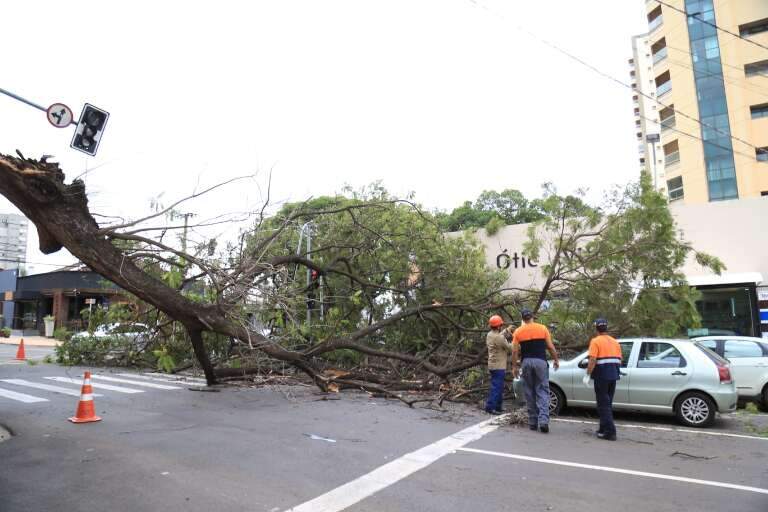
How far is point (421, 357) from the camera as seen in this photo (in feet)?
37.4

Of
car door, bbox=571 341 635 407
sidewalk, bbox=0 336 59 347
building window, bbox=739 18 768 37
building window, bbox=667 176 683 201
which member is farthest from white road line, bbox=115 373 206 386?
building window, bbox=739 18 768 37

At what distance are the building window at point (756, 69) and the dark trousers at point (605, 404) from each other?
3798cm

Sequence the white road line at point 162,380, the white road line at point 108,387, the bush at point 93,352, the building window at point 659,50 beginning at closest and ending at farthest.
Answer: the white road line at point 108,387, the white road line at point 162,380, the bush at point 93,352, the building window at point 659,50

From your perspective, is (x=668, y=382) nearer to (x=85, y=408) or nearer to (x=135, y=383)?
(x=85, y=408)

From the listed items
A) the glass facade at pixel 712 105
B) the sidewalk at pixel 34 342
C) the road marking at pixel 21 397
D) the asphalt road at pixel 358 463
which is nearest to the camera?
the asphalt road at pixel 358 463

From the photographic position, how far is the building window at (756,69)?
114 ft

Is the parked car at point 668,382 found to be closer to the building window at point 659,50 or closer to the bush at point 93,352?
the bush at point 93,352

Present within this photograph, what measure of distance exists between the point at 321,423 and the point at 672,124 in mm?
43882

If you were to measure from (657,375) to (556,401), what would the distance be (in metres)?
1.64

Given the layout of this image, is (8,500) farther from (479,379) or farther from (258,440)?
(479,379)

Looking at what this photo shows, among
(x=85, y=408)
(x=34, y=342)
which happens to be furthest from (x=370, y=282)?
(x=34, y=342)

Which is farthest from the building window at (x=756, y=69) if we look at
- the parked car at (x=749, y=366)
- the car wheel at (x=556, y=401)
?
the car wheel at (x=556, y=401)

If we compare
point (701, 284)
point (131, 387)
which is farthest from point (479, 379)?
point (701, 284)

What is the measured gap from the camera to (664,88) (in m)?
41.3
